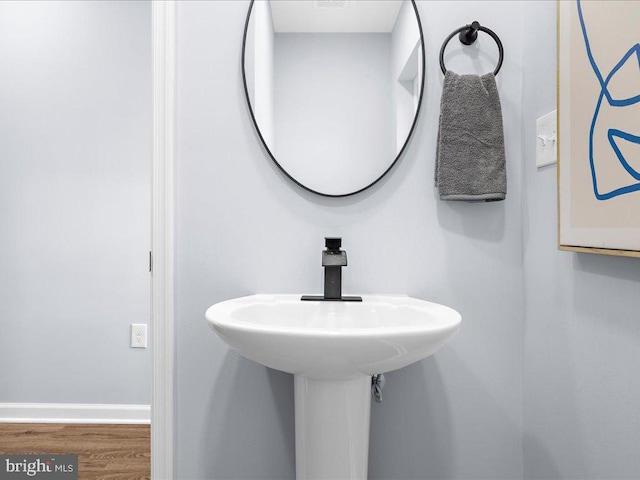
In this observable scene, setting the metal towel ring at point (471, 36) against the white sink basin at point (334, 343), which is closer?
the white sink basin at point (334, 343)

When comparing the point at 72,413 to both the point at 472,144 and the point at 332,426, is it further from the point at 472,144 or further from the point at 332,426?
the point at 472,144

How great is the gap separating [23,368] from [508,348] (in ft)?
7.21

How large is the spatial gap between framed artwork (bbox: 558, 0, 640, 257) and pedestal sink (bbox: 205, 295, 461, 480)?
0.33 m

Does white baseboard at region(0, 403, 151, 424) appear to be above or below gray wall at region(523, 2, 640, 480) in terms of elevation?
below

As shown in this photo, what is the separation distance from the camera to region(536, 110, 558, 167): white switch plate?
105 cm

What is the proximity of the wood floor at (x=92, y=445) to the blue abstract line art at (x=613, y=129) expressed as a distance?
5.79ft

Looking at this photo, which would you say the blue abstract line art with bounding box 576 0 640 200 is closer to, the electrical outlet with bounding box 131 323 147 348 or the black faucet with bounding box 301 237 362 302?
the black faucet with bounding box 301 237 362 302

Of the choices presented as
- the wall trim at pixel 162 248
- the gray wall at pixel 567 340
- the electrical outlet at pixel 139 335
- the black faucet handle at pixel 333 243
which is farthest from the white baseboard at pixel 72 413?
the gray wall at pixel 567 340

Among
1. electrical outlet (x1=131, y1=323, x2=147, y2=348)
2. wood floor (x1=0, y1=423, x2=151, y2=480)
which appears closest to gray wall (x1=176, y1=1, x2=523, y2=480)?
wood floor (x1=0, y1=423, x2=151, y2=480)

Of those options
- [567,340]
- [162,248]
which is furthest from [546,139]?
[162,248]

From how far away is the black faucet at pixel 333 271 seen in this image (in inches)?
43.6

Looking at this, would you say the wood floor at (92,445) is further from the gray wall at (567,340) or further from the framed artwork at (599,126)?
the framed artwork at (599,126)

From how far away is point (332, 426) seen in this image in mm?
972
